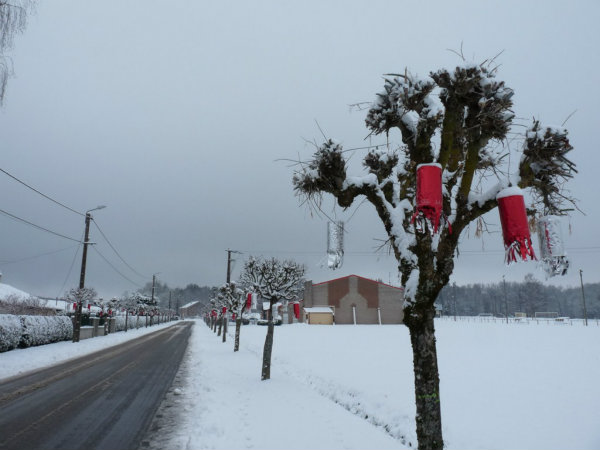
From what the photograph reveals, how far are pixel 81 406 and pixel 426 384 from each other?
817 cm

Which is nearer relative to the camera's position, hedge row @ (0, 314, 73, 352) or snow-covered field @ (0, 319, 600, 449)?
snow-covered field @ (0, 319, 600, 449)

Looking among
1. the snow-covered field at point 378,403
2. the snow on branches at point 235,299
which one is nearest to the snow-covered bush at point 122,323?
the snow on branches at point 235,299

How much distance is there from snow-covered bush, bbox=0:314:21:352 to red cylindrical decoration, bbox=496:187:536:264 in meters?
22.8

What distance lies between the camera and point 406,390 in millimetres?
10445

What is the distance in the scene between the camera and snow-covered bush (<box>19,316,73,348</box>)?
20438mm

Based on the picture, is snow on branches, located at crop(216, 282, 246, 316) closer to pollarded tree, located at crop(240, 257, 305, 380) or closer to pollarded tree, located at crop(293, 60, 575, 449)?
pollarded tree, located at crop(240, 257, 305, 380)

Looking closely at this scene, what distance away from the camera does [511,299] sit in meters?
140

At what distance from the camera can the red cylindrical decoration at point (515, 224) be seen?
339 cm

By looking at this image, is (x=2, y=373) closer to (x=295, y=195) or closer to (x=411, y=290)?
(x=295, y=195)

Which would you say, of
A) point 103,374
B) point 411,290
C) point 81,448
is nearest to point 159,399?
point 81,448

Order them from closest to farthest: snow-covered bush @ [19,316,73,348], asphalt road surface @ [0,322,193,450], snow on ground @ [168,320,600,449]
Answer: asphalt road surface @ [0,322,193,450] < snow on ground @ [168,320,600,449] < snow-covered bush @ [19,316,73,348]

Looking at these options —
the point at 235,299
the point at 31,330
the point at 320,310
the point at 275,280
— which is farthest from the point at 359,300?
the point at 275,280

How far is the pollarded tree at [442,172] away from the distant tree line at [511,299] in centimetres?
11879

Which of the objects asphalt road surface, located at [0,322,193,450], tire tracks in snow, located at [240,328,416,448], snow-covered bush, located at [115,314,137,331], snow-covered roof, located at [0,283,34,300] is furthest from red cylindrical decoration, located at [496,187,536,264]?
snow-covered roof, located at [0,283,34,300]
